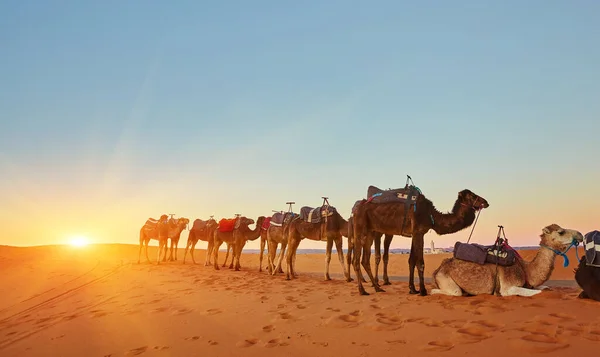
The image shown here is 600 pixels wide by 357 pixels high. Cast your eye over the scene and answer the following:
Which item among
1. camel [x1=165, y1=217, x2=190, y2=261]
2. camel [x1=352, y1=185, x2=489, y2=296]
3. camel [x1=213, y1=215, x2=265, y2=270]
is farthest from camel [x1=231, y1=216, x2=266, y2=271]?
camel [x1=352, y1=185, x2=489, y2=296]

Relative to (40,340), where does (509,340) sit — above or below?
above

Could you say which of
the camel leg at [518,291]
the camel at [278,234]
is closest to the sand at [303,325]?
the camel leg at [518,291]

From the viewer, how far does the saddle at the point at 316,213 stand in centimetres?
1494

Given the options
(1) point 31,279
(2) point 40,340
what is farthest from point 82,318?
(1) point 31,279

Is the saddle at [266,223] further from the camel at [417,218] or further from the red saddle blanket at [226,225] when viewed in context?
the camel at [417,218]

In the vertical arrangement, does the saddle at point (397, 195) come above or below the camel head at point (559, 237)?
above

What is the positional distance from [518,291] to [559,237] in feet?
4.57

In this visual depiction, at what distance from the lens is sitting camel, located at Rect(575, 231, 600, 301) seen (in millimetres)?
6594

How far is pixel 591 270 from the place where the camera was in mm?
6770

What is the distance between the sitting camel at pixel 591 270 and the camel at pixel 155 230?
23773 millimetres

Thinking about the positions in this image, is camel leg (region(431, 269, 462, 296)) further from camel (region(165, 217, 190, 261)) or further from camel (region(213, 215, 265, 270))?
camel (region(165, 217, 190, 261))

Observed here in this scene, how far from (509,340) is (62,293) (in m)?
15.8

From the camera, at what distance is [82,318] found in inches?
350

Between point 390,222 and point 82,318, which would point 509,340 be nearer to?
point 390,222
